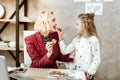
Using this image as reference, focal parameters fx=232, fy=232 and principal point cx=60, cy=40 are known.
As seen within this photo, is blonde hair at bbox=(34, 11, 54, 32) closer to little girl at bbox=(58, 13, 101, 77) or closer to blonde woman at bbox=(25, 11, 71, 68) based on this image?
blonde woman at bbox=(25, 11, 71, 68)

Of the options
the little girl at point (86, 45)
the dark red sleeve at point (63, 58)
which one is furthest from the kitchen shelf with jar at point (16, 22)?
the little girl at point (86, 45)

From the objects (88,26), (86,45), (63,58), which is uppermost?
(88,26)

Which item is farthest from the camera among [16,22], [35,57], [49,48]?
[16,22]

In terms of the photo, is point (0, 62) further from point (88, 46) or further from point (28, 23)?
point (28, 23)

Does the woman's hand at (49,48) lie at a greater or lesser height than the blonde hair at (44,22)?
lesser

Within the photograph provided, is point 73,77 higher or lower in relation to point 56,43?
lower

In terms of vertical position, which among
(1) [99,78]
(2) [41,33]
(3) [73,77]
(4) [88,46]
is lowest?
(1) [99,78]

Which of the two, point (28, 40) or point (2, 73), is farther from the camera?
point (28, 40)

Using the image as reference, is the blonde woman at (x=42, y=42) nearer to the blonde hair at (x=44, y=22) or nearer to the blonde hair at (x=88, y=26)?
the blonde hair at (x=44, y=22)

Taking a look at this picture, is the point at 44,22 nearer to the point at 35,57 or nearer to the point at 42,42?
the point at 42,42

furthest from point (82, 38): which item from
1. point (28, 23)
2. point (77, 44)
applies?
point (28, 23)

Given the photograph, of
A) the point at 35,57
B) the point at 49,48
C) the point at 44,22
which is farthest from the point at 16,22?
the point at 49,48

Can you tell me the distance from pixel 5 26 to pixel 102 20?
5.39 ft

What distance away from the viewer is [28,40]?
259 centimetres
